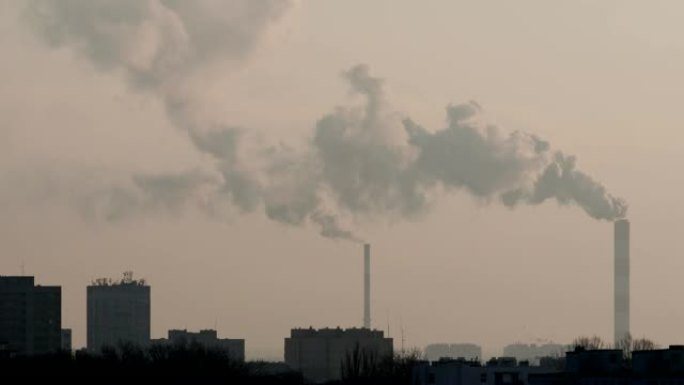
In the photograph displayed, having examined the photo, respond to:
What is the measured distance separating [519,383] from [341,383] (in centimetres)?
3981

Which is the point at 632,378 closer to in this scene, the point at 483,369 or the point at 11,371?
the point at 483,369

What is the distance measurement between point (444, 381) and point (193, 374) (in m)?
42.0

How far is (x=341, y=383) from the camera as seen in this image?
194m

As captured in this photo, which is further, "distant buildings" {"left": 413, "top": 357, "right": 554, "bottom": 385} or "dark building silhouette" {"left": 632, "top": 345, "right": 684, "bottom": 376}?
"distant buildings" {"left": 413, "top": 357, "right": 554, "bottom": 385}

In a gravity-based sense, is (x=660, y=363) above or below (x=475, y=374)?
above

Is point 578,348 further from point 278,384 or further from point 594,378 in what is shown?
point 278,384

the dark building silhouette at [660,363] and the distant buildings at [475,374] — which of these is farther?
the distant buildings at [475,374]

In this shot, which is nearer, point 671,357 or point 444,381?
point 671,357

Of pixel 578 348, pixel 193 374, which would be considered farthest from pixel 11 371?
pixel 578 348

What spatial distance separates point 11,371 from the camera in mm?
187625

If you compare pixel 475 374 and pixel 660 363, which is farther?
pixel 475 374

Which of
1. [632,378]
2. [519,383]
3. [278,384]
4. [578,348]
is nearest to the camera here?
[632,378]

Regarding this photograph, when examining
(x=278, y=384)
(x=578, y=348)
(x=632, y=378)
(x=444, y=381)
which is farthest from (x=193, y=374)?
(x=632, y=378)

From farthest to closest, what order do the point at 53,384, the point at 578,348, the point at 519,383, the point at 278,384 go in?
the point at 278,384, the point at 53,384, the point at 519,383, the point at 578,348
